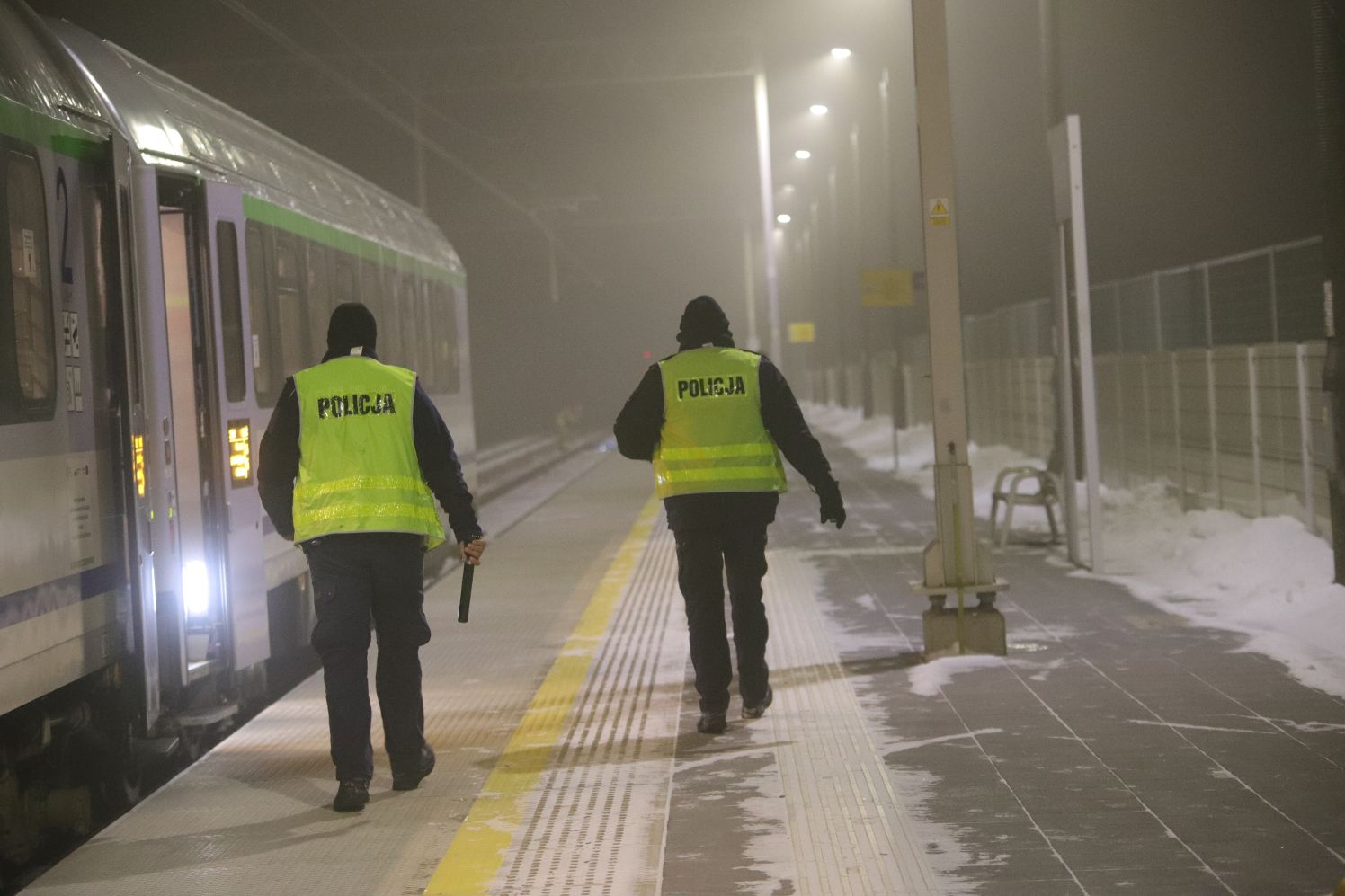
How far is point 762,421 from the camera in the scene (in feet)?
26.9

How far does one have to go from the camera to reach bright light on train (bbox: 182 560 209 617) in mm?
8672

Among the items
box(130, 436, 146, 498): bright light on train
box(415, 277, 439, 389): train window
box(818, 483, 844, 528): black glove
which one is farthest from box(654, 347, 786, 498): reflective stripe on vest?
box(415, 277, 439, 389): train window

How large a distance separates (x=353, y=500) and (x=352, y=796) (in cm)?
110

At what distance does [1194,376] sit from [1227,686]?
28.6 feet

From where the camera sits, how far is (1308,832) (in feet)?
19.6

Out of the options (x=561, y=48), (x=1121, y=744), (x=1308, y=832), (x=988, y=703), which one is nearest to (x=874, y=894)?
(x=1308, y=832)

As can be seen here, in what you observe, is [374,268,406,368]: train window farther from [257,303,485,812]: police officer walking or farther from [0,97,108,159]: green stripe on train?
[257,303,485,812]: police officer walking

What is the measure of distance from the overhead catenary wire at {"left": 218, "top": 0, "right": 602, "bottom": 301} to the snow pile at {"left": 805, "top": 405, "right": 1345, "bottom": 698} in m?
12.0

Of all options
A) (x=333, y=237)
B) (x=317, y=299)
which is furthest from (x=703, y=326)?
(x=333, y=237)

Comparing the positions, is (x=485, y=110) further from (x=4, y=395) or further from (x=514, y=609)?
(x=4, y=395)

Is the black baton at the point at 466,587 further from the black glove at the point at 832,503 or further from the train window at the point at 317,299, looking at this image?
the train window at the point at 317,299

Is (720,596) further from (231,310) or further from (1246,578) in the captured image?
(1246,578)

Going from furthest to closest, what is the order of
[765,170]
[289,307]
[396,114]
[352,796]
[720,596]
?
[396,114] < [765,170] < [289,307] < [720,596] < [352,796]

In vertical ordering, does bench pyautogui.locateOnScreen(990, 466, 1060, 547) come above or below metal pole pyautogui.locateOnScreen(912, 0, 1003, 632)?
below
